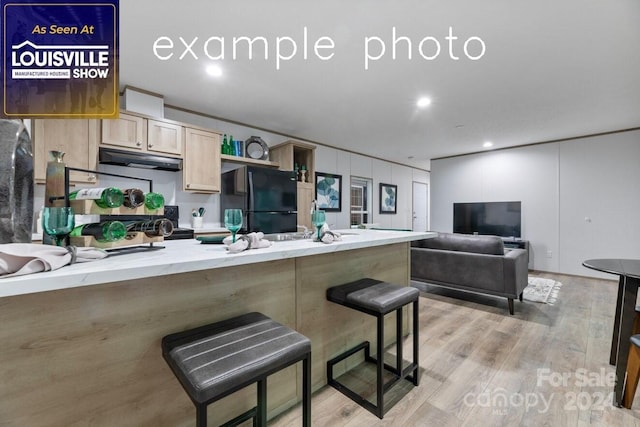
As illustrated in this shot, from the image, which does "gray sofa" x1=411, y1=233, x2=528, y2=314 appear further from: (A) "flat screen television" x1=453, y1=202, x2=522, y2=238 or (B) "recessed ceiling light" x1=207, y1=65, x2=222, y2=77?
(B) "recessed ceiling light" x1=207, y1=65, x2=222, y2=77

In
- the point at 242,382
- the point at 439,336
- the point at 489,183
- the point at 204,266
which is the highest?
the point at 489,183

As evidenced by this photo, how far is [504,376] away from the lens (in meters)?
1.80

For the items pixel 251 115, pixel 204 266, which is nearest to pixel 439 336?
pixel 204 266

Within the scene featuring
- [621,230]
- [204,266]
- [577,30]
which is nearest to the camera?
[204,266]

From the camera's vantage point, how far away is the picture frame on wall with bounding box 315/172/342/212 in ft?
17.3

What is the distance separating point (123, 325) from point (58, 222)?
42cm

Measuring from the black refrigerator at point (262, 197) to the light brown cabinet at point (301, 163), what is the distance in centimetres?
28

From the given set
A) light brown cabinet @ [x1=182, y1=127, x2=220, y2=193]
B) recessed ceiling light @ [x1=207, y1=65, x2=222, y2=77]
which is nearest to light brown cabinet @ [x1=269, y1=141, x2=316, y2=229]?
light brown cabinet @ [x1=182, y1=127, x2=220, y2=193]

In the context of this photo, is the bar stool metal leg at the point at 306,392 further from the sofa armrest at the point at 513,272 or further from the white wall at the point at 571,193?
the white wall at the point at 571,193

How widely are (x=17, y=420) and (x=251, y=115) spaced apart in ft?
11.6

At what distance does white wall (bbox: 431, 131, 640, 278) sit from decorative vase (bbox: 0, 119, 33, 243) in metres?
6.55

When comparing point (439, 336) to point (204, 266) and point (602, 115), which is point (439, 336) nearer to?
point (204, 266)

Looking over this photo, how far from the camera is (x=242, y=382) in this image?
32.3 inches

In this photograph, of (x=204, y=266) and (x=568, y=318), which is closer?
(x=204, y=266)
